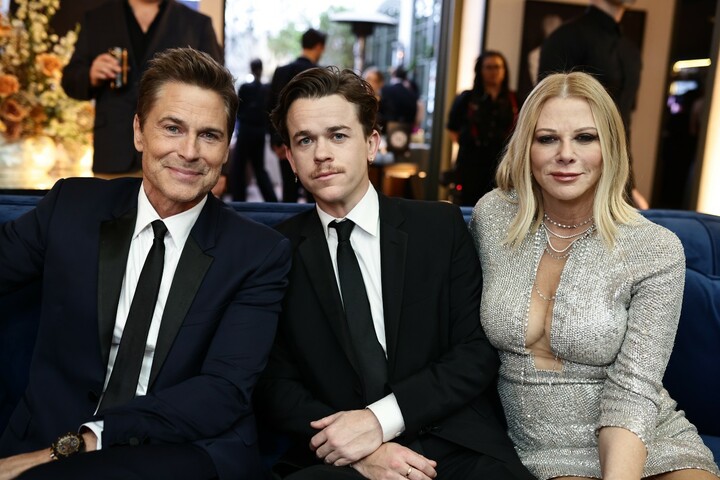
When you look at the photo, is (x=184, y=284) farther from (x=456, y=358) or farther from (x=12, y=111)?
(x=12, y=111)

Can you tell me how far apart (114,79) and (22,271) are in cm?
159

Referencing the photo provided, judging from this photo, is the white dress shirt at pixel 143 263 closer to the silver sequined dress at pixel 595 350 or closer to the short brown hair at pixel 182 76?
the short brown hair at pixel 182 76

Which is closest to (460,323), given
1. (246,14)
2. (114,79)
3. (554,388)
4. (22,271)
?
(554,388)

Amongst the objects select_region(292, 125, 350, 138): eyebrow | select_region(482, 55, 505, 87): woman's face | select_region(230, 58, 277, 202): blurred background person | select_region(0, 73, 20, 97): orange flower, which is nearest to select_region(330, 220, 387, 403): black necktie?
select_region(292, 125, 350, 138): eyebrow

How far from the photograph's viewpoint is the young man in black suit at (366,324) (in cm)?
178

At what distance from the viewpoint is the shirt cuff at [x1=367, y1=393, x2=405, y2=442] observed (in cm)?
175

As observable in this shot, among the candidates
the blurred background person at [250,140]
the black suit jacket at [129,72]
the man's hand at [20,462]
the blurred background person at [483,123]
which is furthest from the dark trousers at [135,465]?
the blurred background person at [250,140]

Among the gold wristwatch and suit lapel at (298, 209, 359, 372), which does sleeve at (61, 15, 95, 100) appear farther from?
the gold wristwatch

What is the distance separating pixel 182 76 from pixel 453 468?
1193mm

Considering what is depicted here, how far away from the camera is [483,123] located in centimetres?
474

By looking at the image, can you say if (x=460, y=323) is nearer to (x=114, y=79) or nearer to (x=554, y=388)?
(x=554, y=388)

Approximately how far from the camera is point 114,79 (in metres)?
3.12

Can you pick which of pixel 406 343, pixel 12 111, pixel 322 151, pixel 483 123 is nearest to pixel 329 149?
pixel 322 151

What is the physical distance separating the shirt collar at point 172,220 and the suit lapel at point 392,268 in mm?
497
